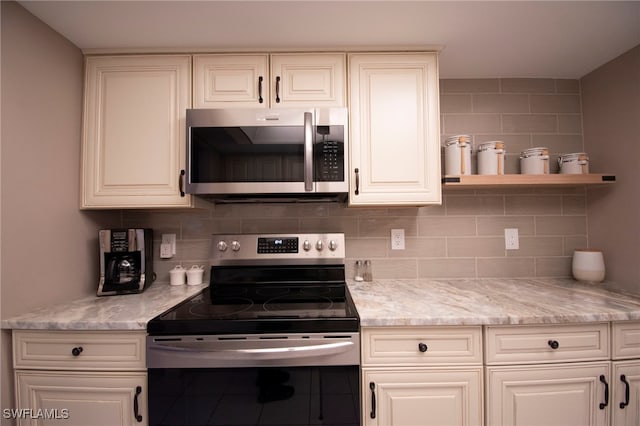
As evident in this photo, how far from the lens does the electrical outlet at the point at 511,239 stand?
1679 mm

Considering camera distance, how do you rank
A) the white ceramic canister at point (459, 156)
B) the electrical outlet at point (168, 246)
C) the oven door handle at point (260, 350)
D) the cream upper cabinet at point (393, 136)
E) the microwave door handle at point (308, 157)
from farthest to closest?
the electrical outlet at point (168, 246) → the white ceramic canister at point (459, 156) → the cream upper cabinet at point (393, 136) → the microwave door handle at point (308, 157) → the oven door handle at point (260, 350)

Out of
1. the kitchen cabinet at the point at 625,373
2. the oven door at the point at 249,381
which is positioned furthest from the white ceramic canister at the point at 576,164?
the oven door at the point at 249,381

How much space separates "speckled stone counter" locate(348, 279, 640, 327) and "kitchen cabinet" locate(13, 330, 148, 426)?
3.08ft

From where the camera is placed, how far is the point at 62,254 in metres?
1.29

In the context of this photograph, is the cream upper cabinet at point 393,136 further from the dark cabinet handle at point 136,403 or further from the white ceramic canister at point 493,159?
the dark cabinet handle at point 136,403

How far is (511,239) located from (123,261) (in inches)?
91.2

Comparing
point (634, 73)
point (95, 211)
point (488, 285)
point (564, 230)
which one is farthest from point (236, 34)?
point (564, 230)

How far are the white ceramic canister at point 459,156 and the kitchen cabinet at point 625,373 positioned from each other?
91cm

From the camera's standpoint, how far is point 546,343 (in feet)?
3.49

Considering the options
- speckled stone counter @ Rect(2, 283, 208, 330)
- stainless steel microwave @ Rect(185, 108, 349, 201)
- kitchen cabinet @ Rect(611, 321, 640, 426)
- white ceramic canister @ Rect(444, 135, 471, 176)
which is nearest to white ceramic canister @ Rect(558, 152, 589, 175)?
white ceramic canister @ Rect(444, 135, 471, 176)

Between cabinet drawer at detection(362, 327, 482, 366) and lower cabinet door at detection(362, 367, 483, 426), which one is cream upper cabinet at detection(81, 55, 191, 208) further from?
lower cabinet door at detection(362, 367, 483, 426)

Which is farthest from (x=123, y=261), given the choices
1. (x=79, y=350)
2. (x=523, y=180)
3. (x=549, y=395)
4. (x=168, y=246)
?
(x=523, y=180)

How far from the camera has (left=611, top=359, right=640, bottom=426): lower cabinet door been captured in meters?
1.08

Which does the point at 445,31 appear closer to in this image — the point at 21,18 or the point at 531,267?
the point at 531,267
